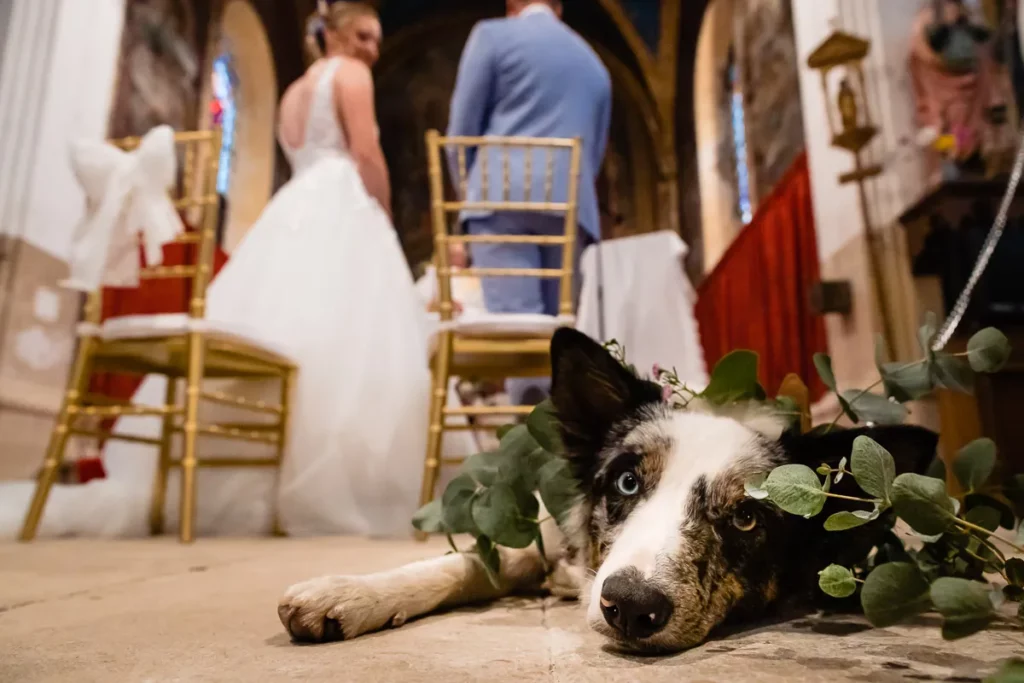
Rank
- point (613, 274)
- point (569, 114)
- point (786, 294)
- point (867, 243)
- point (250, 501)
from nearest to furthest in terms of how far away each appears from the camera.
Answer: point (250, 501) → point (569, 114) → point (613, 274) → point (867, 243) → point (786, 294)

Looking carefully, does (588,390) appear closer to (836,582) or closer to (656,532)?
(656,532)

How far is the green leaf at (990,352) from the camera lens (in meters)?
0.78

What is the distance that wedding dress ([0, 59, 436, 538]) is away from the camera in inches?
87.4

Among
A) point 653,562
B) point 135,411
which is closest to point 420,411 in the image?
point 135,411

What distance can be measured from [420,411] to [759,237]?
3114 mm

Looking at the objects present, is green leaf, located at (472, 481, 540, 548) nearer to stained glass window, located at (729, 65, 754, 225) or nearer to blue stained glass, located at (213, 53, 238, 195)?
stained glass window, located at (729, 65, 754, 225)

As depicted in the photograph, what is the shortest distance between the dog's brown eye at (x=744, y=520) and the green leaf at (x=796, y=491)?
0.38ft

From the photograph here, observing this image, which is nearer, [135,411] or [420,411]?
[135,411]

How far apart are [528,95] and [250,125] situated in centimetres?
520

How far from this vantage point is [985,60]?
288 cm

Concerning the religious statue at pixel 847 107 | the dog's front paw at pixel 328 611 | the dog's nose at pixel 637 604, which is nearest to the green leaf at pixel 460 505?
the dog's front paw at pixel 328 611

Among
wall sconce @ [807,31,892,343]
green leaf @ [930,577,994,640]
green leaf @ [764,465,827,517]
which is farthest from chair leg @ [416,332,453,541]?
wall sconce @ [807,31,892,343]

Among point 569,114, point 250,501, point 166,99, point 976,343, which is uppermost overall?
point 166,99

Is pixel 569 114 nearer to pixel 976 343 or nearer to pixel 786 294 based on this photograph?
pixel 976 343
